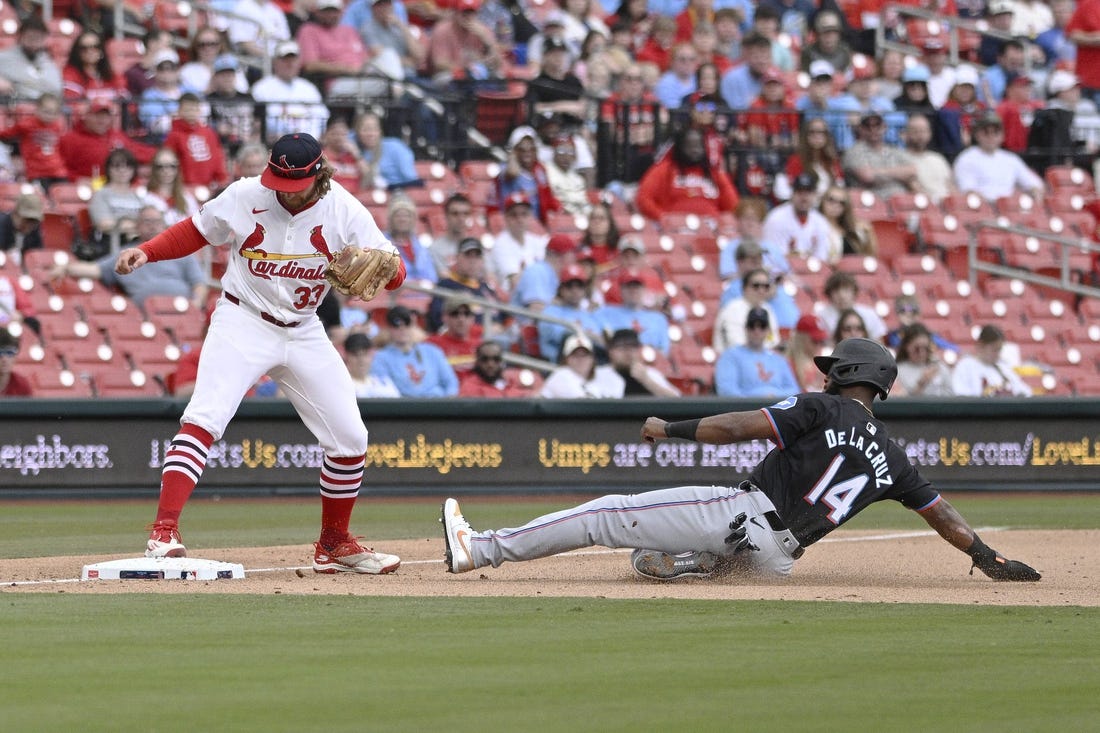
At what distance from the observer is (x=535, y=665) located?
18.2 ft

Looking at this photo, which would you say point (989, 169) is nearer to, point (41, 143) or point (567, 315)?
point (567, 315)

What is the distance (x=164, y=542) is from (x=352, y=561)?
0.97 metres

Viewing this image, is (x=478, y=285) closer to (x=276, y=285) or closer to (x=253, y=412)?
(x=253, y=412)

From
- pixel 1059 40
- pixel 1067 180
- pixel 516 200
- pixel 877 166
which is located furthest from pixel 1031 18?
pixel 516 200

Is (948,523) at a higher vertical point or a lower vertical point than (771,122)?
lower

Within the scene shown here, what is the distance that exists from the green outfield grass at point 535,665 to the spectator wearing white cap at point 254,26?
1291 centimetres

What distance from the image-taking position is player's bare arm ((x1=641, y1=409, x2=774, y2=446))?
7.57m

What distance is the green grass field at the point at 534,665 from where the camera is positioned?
468 centimetres

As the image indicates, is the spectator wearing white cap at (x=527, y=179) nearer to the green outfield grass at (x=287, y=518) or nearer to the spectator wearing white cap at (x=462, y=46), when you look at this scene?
the spectator wearing white cap at (x=462, y=46)

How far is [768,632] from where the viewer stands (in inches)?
250

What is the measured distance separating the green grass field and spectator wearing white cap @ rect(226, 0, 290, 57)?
42.2 ft

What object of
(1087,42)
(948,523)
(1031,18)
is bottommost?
(948,523)

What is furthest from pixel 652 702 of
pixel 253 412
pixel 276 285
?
pixel 253 412

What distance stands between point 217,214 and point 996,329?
9.71 meters
